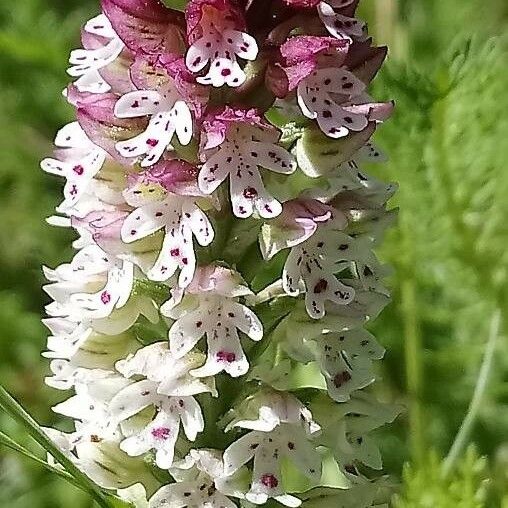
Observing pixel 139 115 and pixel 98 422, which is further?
pixel 98 422

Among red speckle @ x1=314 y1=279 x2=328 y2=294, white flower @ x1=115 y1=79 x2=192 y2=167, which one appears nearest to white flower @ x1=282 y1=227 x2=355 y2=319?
red speckle @ x1=314 y1=279 x2=328 y2=294

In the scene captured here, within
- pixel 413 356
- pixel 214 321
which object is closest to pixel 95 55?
pixel 214 321

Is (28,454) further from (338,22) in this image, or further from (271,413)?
(338,22)

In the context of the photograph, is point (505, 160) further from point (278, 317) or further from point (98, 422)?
point (98, 422)

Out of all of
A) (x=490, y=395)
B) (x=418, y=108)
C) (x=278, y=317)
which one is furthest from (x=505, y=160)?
(x=278, y=317)

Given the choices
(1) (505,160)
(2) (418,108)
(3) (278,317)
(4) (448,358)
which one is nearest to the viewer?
(3) (278,317)

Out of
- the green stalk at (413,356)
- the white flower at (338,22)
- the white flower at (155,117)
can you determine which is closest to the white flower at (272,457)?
the white flower at (155,117)

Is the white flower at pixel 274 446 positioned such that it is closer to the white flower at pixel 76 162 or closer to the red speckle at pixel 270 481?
the red speckle at pixel 270 481
